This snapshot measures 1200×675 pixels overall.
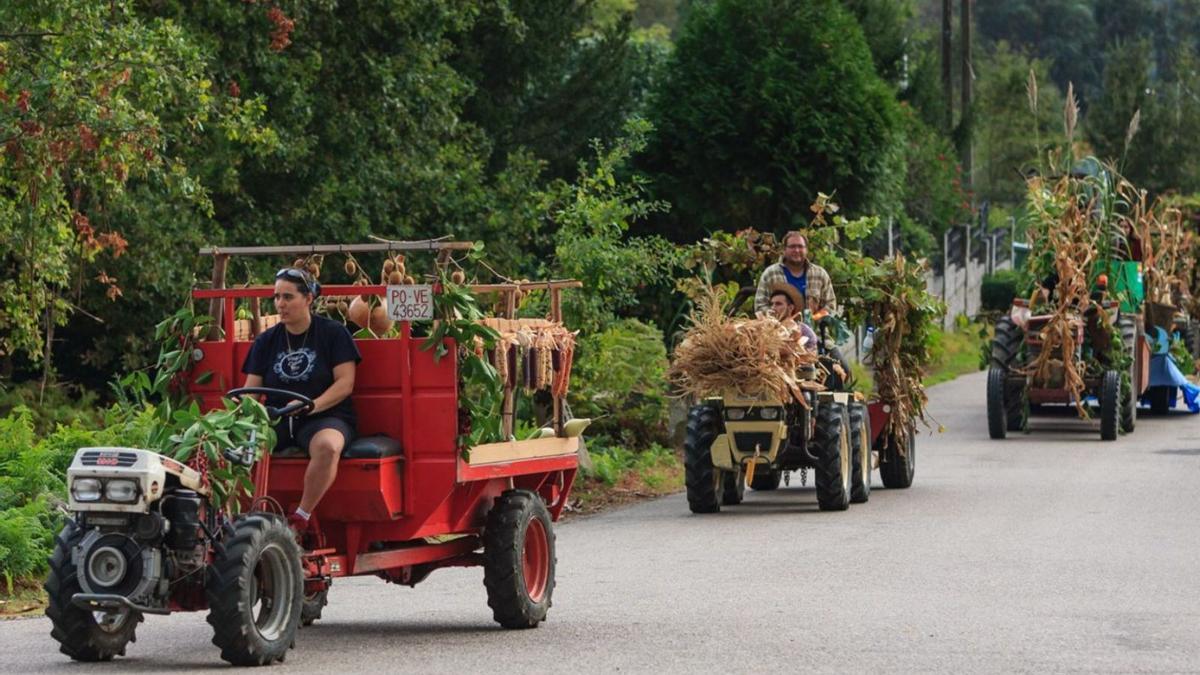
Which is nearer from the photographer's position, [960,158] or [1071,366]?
[1071,366]

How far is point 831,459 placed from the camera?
1852 centimetres

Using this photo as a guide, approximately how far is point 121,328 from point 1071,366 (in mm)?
11567

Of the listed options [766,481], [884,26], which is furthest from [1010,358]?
[884,26]

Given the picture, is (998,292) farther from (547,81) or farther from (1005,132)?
(1005,132)

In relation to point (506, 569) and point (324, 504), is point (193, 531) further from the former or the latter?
point (506, 569)

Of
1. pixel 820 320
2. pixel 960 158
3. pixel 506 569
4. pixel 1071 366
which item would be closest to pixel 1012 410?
pixel 1071 366

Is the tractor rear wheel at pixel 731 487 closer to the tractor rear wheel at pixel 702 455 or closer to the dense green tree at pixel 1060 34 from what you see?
the tractor rear wheel at pixel 702 455

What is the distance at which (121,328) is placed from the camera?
83.9 feet

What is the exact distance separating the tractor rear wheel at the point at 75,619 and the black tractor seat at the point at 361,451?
121 cm

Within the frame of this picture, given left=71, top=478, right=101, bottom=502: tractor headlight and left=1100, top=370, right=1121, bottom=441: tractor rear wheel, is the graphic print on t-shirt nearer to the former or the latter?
left=71, top=478, right=101, bottom=502: tractor headlight

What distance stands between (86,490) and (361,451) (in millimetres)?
1661

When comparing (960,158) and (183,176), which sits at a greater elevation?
(960,158)

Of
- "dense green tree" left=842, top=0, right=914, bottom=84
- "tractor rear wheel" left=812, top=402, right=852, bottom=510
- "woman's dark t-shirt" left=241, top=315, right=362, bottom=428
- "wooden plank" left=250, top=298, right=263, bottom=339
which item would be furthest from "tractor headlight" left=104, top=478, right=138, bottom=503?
"dense green tree" left=842, top=0, right=914, bottom=84

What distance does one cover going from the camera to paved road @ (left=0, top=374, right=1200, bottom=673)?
10.6m
